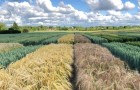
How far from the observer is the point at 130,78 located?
7.04 metres

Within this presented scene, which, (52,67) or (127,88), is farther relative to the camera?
(52,67)

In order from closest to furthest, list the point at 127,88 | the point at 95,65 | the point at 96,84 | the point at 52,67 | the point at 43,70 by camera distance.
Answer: the point at 127,88, the point at 96,84, the point at 43,70, the point at 52,67, the point at 95,65

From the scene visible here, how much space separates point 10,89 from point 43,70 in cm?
213

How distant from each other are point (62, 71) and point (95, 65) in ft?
4.43

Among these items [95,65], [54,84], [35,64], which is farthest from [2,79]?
[95,65]

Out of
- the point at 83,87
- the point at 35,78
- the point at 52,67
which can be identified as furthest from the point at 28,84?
the point at 52,67

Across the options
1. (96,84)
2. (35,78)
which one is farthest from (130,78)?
(35,78)

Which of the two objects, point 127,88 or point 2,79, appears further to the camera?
point 2,79

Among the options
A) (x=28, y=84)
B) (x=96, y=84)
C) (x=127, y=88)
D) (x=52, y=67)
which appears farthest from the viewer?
(x=52, y=67)

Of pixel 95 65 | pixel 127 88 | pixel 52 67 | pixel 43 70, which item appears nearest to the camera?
pixel 127 88

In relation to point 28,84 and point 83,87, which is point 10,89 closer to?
point 28,84

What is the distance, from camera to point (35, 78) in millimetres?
7723

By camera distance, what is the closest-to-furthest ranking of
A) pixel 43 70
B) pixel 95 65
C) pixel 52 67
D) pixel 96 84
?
pixel 96 84, pixel 43 70, pixel 52 67, pixel 95 65

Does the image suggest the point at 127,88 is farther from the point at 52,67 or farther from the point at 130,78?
the point at 52,67
